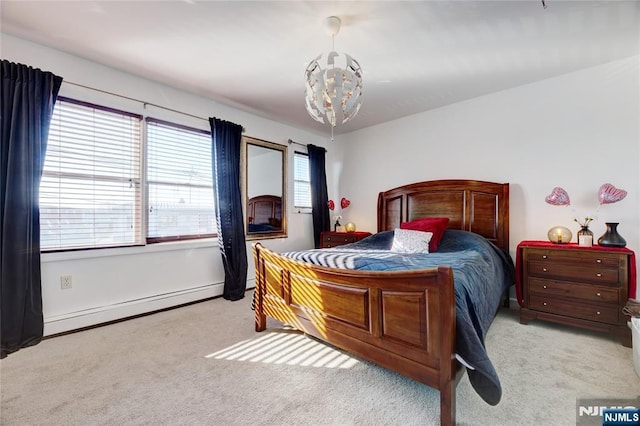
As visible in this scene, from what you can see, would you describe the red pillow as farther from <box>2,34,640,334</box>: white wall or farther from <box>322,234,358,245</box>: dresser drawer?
<box>322,234,358,245</box>: dresser drawer

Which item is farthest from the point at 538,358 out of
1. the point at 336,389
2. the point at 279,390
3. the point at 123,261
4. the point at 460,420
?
the point at 123,261

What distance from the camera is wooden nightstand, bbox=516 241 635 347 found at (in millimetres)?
2283

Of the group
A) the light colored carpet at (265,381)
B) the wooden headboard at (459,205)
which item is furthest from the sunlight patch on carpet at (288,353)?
the wooden headboard at (459,205)

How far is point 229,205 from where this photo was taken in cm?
355

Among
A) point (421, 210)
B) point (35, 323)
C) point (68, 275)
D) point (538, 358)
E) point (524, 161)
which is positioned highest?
point (524, 161)

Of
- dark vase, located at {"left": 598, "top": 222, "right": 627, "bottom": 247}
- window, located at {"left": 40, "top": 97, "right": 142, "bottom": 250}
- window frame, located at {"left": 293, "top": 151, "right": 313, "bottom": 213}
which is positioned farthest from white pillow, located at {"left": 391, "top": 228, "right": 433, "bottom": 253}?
window, located at {"left": 40, "top": 97, "right": 142, "bottom": 250}

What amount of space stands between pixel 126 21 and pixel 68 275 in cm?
220

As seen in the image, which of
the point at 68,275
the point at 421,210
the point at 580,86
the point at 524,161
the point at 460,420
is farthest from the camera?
the point at 421,210

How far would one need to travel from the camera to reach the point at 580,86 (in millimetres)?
2850

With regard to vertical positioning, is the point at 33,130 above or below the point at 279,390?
above

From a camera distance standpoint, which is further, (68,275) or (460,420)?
(68,275)

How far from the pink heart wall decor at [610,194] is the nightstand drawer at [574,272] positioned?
0.64 meters

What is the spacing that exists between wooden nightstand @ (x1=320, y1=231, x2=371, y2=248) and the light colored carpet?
6.62ft

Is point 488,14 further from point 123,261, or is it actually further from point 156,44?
point 123,261
